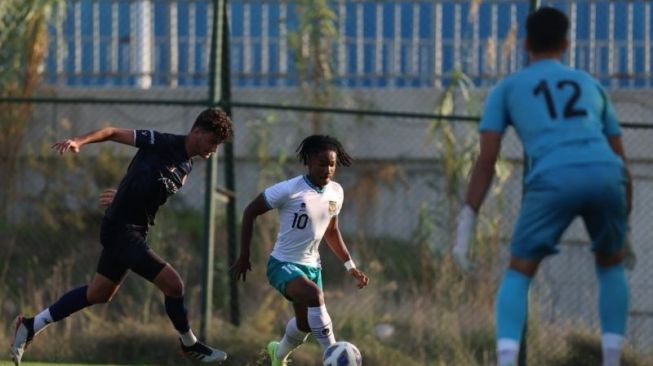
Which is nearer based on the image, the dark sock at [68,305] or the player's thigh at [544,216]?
the player's thigh at [544,216]

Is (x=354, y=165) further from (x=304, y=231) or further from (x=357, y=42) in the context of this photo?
(x=304, y=231)

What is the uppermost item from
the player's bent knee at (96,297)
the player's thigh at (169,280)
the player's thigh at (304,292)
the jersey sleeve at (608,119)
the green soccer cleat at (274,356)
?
the jersey sleeve at (608,119)

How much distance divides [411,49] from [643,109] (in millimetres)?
2948

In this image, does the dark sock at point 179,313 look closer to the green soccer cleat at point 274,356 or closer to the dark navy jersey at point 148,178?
the dark navy jersey at point 148,178

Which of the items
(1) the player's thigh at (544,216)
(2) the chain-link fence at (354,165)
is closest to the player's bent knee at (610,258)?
(1) the player's thigh at (544,216)

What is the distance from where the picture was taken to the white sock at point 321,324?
390 inches

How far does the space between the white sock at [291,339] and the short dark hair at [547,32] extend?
10.8 ft

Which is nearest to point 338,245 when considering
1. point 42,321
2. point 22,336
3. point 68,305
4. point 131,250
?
point 131,250

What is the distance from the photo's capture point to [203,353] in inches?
398

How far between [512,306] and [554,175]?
0.64 metres

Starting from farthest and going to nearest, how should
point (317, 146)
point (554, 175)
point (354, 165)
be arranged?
point (354, 165) → point (317, 146) → point (554, 175)

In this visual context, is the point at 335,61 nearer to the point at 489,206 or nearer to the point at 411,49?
the point at 411,49

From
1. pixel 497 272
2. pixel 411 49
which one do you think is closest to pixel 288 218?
pixel 497 272

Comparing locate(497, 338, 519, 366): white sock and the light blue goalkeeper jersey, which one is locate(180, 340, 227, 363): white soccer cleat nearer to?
locate(497, 338, 519, 366): white sock
